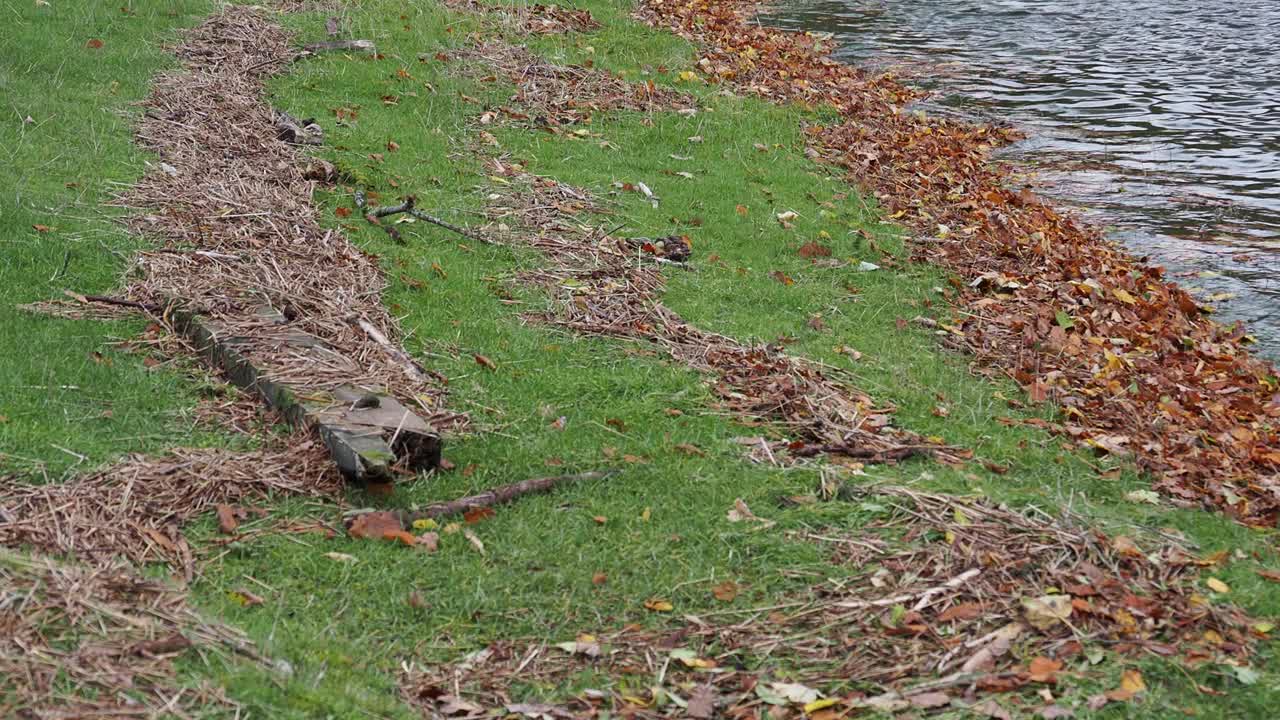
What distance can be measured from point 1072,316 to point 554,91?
553 cm

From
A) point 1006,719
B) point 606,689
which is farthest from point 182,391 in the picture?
point 1006,719

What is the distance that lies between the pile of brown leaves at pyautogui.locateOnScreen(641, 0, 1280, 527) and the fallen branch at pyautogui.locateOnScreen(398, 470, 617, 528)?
254 centimetres

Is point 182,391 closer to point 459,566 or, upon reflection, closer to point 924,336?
point 459,566

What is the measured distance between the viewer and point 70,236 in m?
6.77

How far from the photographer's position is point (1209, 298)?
29.5 feet

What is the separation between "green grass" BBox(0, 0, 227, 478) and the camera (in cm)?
496

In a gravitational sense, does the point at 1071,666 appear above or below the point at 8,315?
below

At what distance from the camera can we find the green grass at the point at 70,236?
4.96 metres

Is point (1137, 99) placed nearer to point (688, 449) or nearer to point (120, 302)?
point (688, 449)

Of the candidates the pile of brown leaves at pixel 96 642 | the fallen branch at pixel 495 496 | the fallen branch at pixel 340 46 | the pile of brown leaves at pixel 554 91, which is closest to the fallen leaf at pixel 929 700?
the fallen branch at pixel 495 496

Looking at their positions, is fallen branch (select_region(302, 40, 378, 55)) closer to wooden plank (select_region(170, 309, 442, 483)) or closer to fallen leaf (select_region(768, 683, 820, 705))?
wooden plank (select_region(170, 309, 442, 483))

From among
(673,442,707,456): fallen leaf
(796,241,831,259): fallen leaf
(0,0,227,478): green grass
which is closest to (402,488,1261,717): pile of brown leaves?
(673,442,707,456): fallen leaf

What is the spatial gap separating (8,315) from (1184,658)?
5018mm

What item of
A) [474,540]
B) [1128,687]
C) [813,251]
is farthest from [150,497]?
[813,251]
